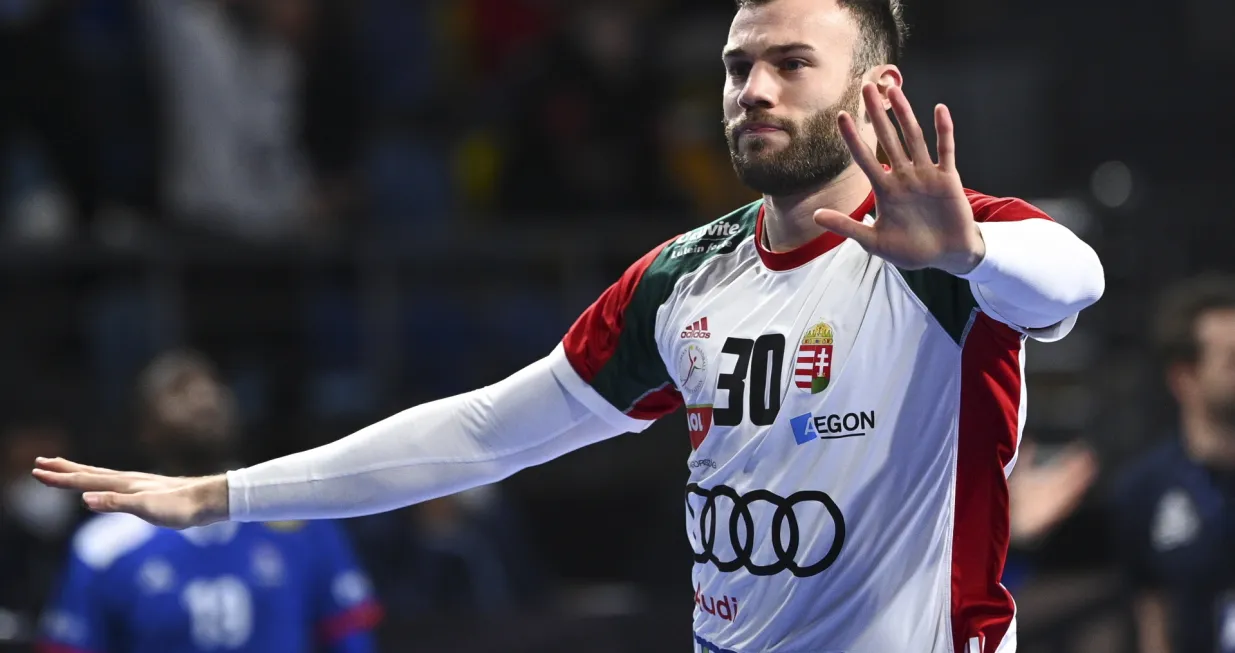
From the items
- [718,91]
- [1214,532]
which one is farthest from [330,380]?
[1214,532]

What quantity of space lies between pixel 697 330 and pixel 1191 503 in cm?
368

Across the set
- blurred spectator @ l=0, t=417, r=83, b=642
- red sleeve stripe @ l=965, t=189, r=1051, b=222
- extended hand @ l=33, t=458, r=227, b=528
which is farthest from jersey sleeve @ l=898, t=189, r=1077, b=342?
blurred spectator @ l=0, t=417, r=83, b=642

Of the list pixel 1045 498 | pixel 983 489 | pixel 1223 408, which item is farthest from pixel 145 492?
pixel 1223 408

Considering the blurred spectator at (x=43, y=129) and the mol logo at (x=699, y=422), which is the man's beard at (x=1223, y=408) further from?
the blurred spectator at (x=43, y=129)

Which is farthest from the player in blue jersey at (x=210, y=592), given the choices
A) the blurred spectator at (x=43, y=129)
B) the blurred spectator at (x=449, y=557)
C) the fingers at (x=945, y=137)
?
the fingers at (x=945, y=137)

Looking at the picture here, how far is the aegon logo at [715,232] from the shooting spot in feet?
13.0

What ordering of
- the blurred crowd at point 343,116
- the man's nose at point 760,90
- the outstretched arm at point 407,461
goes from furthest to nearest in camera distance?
1. the blurred crowd at point 343,116
2. the outstretched arm at point 407,461
3. the man's nose at point 760,90

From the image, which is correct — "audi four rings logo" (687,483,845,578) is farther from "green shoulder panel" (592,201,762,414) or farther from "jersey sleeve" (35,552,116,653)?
"jersey sleeve" (35,552,116,653)

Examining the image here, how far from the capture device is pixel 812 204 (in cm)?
366

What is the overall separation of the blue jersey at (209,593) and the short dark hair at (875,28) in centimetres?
363

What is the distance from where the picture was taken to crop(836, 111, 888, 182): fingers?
119 inches

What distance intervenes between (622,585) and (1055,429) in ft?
8.06

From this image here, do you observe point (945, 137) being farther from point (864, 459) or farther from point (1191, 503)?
point (1191, 503)

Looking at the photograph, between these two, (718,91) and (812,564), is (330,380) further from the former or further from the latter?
(812,564)
